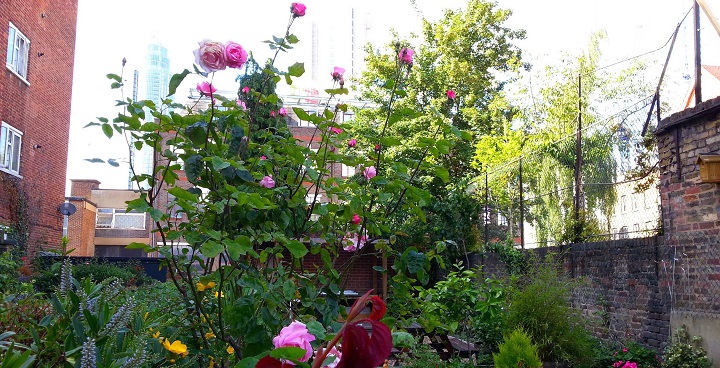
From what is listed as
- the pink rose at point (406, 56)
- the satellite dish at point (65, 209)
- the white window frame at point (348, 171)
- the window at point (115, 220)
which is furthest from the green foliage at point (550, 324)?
the window at point (115, 220)

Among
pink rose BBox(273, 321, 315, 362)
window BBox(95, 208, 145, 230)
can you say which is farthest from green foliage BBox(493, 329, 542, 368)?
window BBox(95, 208, 145, 230)

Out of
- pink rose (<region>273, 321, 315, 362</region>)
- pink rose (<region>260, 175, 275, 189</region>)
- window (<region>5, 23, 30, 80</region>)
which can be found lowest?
pink rose (<region>273, 321, 315, 362</region>)

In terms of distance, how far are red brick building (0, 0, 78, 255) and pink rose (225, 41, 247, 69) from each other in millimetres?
11674

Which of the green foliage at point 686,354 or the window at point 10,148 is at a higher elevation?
the window at point 10,148

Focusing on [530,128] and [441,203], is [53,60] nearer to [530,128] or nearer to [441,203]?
[441,203]

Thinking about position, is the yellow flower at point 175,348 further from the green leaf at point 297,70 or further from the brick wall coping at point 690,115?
the brick wall coping at point 690,115

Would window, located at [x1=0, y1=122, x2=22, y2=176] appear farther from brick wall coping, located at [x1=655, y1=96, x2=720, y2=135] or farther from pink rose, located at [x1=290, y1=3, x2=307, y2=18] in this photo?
pink rose, located at [x1=290, y1=3, x2=307, y2=18]

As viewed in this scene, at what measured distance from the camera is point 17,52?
46.0 ft

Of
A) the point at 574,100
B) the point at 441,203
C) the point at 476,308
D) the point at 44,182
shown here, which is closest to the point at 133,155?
the point at 476,308

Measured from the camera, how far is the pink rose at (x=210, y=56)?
236cm

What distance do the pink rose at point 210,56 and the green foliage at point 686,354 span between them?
575cm

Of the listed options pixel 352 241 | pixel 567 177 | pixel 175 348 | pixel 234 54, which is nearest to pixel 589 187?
pixel 567 177

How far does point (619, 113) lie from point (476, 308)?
382cm

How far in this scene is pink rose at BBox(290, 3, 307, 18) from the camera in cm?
279
